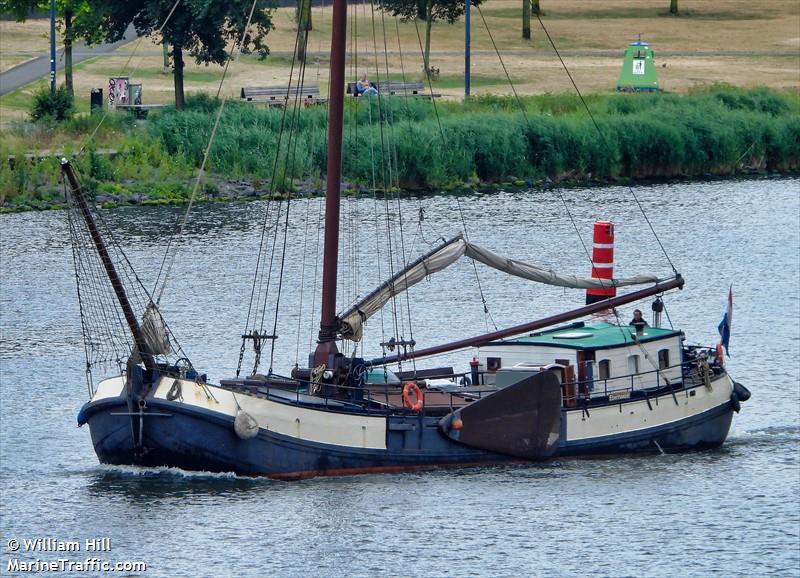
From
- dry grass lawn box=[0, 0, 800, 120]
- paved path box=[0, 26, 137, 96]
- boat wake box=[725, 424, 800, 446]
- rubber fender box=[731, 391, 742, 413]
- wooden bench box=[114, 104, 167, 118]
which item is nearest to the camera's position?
rubber fender box=[731, 391, 742, 413]

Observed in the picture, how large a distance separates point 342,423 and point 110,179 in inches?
1930

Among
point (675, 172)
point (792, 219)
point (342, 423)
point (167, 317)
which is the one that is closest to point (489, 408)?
point (342, 423)

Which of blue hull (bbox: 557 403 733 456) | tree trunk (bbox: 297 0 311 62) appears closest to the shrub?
tree trunk (bbox: 297 0 311 62)

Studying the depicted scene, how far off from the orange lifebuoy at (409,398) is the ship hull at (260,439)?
319 mm

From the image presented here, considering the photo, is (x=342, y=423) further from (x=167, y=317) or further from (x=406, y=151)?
(x=406, y=151)

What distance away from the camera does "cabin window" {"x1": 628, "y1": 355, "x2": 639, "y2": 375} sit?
4397cm

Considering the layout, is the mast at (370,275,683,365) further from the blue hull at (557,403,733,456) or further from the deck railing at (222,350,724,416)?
the blue hull at (557,403,733,456)

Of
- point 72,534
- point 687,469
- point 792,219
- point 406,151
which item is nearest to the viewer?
point 72,534

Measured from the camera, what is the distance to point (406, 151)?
90.6 metres

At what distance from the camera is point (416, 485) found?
4059cm

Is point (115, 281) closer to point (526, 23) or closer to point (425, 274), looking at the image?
point (425, 274)

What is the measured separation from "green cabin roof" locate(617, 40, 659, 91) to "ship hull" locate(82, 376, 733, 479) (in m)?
77.1

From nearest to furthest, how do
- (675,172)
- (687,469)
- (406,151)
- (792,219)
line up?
1. (687,469)
2. (792,219)
3. (406,151)
4. (675,172)

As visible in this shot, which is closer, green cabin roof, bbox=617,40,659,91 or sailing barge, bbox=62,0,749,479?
sailing barge, bbox=62,0,749,479
